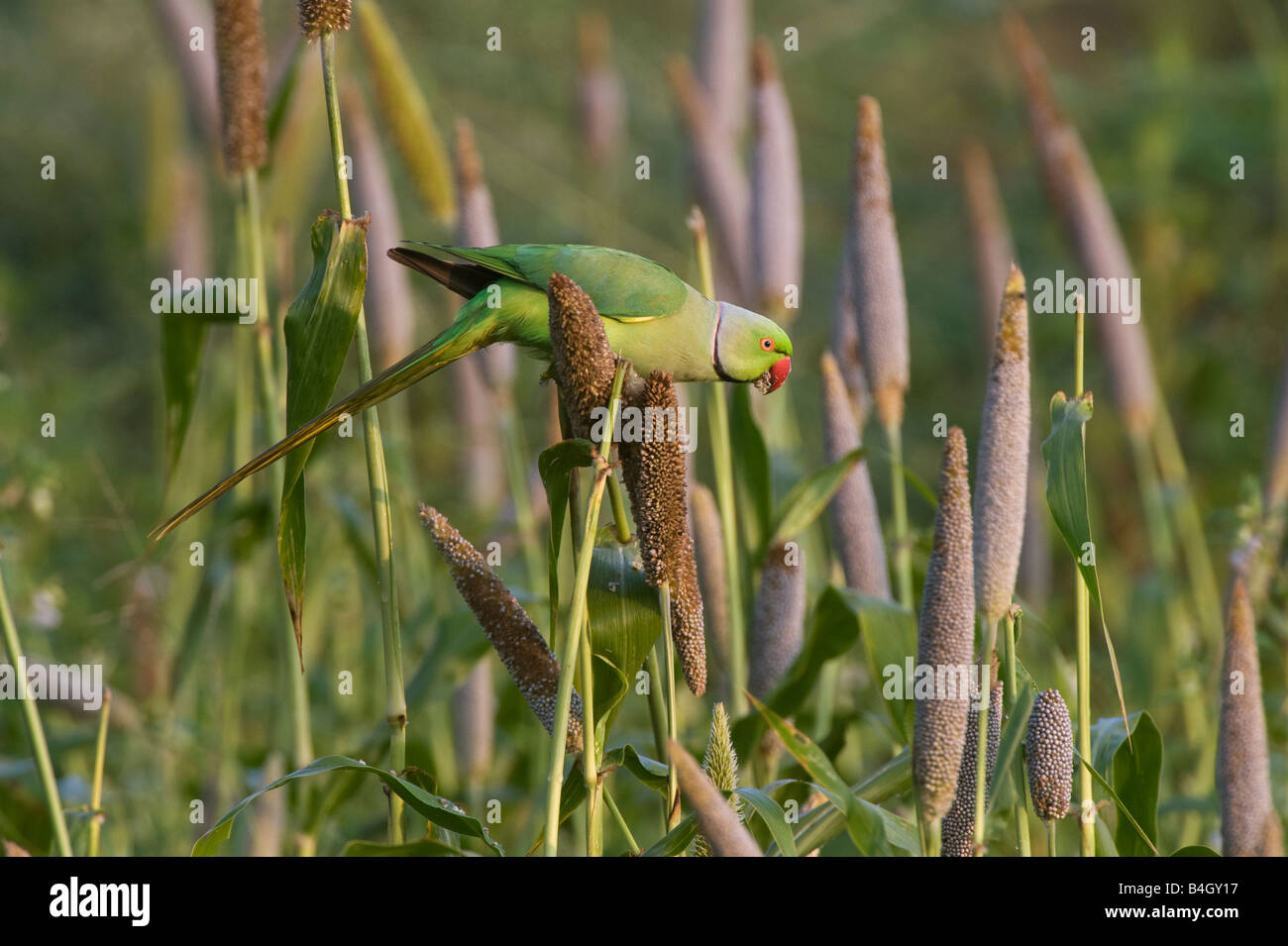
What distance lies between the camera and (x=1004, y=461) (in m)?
1.73

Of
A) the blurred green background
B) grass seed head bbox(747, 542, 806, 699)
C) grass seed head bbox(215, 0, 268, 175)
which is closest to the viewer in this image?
grass seed head bbox(215, 0, 268, 175)

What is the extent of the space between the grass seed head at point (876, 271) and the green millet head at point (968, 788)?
3.75 ft

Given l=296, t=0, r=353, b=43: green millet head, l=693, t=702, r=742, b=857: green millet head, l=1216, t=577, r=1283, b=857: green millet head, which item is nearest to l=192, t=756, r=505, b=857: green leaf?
l=693, t=702, r=742, b=857: green millet head

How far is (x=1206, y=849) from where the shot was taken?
1762 millimetres

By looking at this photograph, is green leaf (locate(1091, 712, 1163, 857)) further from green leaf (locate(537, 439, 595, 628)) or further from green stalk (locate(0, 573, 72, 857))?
green stalk (locate(0, 573, 72, 857))

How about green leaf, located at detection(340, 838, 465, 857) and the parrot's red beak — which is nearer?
green leaf, located at detection(340, 838, 465, 857)

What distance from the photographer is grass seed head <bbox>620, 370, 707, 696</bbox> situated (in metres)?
1.50

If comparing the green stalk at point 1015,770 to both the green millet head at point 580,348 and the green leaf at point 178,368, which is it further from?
the green leaf at point 178,368

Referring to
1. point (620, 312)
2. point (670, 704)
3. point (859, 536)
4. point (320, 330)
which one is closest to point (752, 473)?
point (859, 536)

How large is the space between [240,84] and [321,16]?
682 millimetres

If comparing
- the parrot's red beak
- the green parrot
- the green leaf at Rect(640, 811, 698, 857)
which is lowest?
the green leaf at Rect(640, 811, 698, 857)

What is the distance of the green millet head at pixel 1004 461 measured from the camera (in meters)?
1.72

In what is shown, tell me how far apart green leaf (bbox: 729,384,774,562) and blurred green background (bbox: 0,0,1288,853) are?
511 mm

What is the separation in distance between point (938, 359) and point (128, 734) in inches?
195
